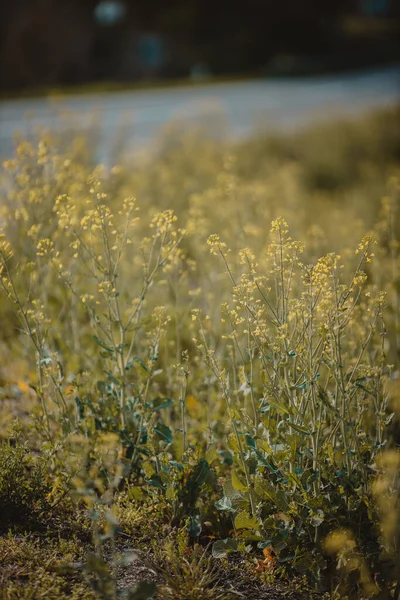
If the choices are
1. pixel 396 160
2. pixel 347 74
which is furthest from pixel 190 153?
pixel 347 74

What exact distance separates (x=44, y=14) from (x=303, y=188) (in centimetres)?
1996

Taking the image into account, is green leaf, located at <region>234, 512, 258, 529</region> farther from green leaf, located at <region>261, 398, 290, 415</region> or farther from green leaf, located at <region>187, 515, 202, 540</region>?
green leaf, located at <region>261, 398, 290, 415</region>

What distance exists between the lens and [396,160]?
8547 mm

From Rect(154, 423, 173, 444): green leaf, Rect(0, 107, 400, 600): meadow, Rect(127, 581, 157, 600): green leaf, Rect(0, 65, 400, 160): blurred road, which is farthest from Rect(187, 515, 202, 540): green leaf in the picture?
Rect(0, 65, 400, 160): blurred road

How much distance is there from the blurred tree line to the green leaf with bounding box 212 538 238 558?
21362 mm

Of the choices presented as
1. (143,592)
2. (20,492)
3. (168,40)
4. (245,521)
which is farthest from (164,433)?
(168,40)

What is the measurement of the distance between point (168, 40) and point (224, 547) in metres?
28.7

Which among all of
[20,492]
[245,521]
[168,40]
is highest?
[168,40]

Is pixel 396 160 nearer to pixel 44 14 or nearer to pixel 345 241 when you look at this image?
pixel 345 241

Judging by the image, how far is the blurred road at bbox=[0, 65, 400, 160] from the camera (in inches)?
368

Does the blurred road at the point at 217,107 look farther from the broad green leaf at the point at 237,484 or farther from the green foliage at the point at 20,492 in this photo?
the broad green leaf at the point at 237,484

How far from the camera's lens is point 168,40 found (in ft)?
93.2

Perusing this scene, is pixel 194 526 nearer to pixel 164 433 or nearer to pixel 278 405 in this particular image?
pixel 164 433

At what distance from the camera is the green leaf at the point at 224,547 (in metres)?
2.42
